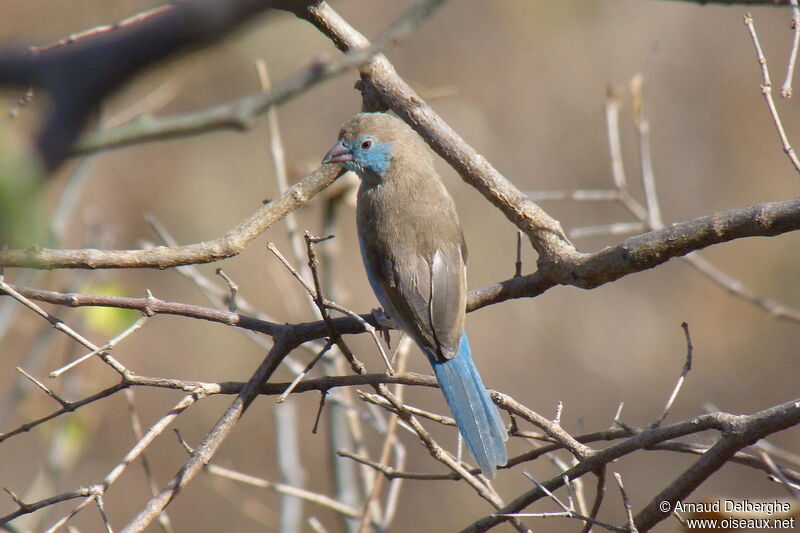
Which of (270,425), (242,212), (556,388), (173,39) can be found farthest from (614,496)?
(173,39)

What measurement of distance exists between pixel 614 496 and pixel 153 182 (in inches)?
214

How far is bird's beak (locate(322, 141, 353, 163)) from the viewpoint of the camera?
3869 millimetres

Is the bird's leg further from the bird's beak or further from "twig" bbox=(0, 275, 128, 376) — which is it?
"twig" bbox=(0, 275, 128, 376)

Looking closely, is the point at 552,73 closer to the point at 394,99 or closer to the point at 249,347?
the point at 249,347

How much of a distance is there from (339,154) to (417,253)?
1.92 feet

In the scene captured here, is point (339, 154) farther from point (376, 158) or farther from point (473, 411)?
point (473, 411)

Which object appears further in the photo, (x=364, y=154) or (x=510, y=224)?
(x=510, y=224)

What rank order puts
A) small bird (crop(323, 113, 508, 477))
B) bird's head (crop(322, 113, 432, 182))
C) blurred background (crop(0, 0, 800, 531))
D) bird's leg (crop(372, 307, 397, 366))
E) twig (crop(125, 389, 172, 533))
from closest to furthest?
twig (crop(125, 389, 172, 533)) < small bird (crop(323, 113, 508, 477)) < bird's leg (crop(372, 307, 397, 366)) < bird's head (crop(322, 113, 432, 182)) < blurred background (crop(0, 0, 800, 531))

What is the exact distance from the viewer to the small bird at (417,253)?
3379 mm

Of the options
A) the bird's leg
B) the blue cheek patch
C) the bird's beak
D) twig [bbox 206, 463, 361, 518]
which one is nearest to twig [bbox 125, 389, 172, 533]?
twig [bbox 206, 463, 361, 518]

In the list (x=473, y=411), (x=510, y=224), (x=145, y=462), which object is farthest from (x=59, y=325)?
(x=510, y=224)

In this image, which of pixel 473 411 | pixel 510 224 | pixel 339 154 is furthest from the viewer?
pixel 510 224

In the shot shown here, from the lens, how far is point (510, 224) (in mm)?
8523

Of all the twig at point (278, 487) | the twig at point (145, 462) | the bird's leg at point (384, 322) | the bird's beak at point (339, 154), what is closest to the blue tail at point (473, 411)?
the bird's leg at point (384, 322)
